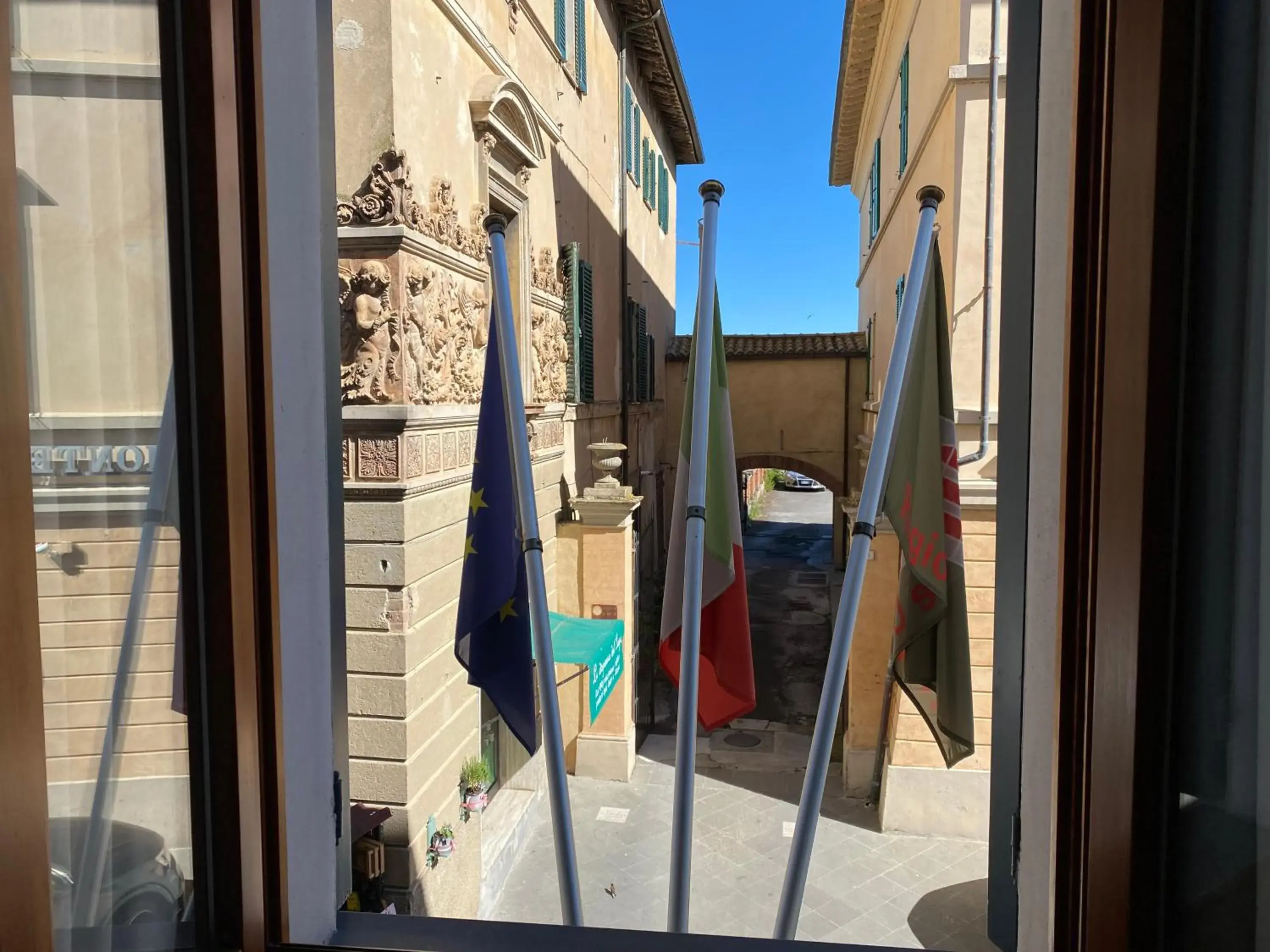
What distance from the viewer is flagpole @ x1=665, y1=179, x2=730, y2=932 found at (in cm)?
207

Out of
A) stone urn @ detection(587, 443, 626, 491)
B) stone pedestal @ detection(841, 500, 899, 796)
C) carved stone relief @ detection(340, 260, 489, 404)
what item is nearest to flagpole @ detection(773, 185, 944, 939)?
carved stone relief @ detection(340, 260, 489, 404)

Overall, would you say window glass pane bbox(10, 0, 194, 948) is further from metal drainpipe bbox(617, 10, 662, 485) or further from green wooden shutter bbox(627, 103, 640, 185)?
green wooden shutter bbox(627, 103, 640, 185)

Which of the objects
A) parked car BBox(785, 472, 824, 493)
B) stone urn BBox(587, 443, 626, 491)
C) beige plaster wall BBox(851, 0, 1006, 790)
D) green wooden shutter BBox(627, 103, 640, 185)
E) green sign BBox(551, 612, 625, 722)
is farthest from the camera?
parked car BBox(785, 472, 824, 493)

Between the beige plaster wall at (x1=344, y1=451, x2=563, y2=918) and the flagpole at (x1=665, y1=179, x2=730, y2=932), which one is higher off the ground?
the flagpole at (x1=665, y1=179, x2=730, y2=932)

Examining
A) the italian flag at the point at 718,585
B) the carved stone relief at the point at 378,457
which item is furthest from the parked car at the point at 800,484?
the italian flag at the point at 718,585

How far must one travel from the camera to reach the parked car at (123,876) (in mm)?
1016

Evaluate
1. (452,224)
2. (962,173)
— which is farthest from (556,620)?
(962,173)

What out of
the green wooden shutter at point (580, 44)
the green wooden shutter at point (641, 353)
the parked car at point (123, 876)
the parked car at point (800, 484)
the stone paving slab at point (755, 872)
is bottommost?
the stone paving slab at point (755, 872)

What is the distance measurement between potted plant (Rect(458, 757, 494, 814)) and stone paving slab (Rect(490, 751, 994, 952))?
35.1 inches

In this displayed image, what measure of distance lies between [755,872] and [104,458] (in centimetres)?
785

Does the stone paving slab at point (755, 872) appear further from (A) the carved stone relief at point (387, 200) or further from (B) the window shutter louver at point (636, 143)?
(B) the window shutter louver at point (636, 143)

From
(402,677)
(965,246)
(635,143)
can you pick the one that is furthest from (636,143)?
(402,677)

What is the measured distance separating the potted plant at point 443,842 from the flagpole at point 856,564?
4873 mm

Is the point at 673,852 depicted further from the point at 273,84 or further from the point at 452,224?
the point at 452,224
